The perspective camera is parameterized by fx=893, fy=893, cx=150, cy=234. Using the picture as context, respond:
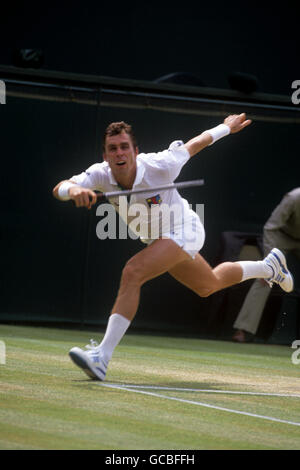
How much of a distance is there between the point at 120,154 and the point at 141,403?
198 centimetres

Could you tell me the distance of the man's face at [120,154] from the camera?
6570 mm

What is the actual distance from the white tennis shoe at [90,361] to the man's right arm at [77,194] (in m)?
1.00

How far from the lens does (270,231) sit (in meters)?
11.1

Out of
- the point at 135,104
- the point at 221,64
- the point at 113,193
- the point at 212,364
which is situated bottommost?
the point at 212,364

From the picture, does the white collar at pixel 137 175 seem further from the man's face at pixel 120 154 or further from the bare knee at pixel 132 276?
the bare knee at pixel 132 276

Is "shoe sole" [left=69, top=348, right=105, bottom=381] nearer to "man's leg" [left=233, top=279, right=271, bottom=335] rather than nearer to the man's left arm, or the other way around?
the man's left arm

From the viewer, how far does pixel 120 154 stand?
6.56 metres

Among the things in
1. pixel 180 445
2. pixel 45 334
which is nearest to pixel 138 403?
pixel 180 445

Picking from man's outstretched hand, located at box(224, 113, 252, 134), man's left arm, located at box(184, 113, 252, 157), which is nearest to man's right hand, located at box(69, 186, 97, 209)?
man's left arm, located at box(184, 113, 252, 157)

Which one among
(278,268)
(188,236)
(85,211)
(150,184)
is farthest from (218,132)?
(85,211)

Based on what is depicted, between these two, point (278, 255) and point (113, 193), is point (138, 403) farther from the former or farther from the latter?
point (278, 255)

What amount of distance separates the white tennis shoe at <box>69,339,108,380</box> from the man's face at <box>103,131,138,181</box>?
134cm

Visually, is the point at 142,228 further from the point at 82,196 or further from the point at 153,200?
the point at 82,196
